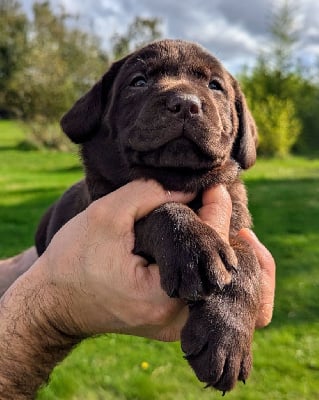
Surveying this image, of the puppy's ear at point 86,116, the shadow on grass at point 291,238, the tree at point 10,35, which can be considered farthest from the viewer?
the tree at point 10,35

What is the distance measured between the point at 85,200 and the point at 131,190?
0.84m

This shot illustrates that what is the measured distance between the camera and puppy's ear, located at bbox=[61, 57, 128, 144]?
2.90m

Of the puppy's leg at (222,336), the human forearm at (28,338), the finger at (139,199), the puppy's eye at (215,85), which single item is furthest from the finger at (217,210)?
the human forearm at (28,338)

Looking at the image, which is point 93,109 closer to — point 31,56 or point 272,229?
point 272,229

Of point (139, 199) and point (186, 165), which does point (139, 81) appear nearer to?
point (186, 165)

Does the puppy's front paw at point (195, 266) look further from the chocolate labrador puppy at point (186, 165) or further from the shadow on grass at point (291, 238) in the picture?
the shadow on grass at point (291, 238)

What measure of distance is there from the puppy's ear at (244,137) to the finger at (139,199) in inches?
25.3

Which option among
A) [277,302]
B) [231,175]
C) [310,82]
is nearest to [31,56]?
[310,82]

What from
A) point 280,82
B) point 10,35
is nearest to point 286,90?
point 280,82

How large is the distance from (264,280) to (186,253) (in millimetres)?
521

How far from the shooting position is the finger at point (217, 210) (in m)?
2.20

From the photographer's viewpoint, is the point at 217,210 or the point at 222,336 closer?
the point at 222,336

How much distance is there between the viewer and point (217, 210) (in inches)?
88.7

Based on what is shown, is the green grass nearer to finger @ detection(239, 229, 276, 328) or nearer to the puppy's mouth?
the puppy's mouth
